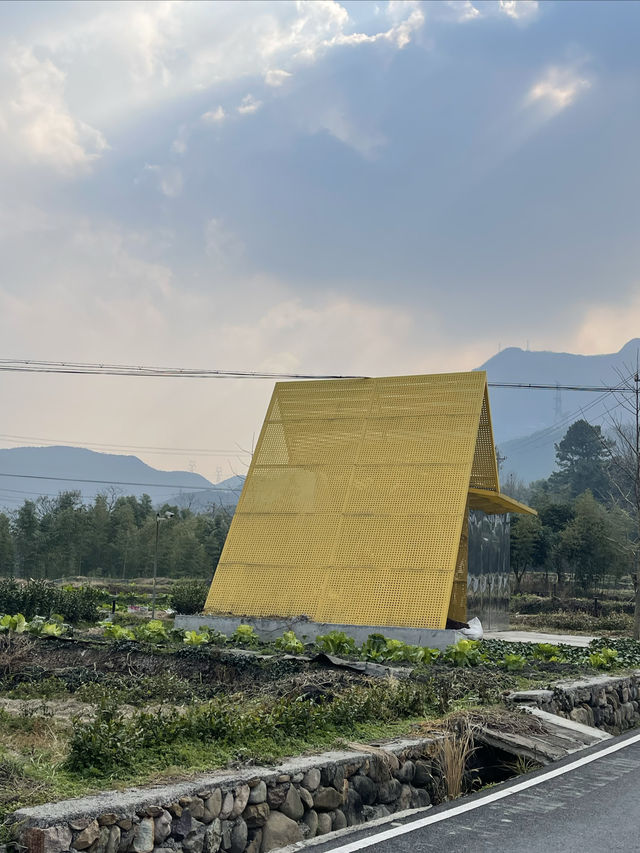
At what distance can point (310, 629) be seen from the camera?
17469 millimetres

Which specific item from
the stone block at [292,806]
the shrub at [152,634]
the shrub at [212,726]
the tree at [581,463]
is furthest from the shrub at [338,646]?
the tree at [581,463]

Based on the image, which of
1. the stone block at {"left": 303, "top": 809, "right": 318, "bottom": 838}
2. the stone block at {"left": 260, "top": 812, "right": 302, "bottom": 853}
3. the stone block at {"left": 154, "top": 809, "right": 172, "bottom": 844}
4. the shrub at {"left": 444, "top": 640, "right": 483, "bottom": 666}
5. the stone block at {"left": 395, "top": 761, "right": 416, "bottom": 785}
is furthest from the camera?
the shrub at {"left": 444, "top": 640, "right": 483, "bottom": 666}

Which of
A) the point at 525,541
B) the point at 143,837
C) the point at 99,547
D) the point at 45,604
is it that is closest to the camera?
the point at 143,837

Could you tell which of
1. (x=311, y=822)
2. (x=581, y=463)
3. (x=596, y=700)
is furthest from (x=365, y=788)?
(x=581, y=463)

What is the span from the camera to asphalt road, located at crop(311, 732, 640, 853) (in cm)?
541

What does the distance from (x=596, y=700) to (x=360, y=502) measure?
940 centimetres

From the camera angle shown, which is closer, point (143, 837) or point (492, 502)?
point (143, 837)

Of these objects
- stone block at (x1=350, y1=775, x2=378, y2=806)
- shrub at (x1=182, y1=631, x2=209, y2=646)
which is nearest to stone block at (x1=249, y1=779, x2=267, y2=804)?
stone block at (x1=350, y1=775, x2=378, y2=806)

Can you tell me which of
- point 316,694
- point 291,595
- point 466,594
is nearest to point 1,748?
point 316,694

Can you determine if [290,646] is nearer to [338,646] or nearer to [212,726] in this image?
[338,646]

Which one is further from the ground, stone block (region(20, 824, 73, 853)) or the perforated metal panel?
the perforated metal panel

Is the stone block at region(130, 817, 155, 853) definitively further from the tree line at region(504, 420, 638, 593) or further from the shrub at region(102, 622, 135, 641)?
the tree line at region(504, 420, 638, 593)

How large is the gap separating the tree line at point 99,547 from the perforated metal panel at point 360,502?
31344mm

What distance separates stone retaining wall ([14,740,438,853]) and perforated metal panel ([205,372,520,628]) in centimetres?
1030
